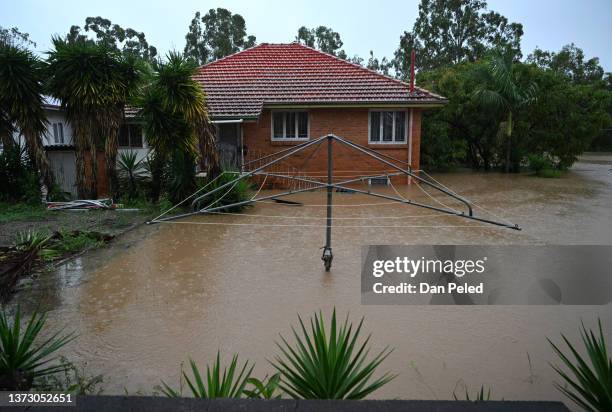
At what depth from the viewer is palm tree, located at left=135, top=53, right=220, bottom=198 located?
11.5 meters

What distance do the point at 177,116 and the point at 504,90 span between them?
1408cm

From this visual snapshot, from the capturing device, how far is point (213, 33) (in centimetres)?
5038

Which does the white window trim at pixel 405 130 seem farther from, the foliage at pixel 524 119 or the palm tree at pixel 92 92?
the palm tree at pixel 92 92

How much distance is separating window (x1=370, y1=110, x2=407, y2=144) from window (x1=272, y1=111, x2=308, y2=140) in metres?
2.40

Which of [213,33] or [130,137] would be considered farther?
[213,33]

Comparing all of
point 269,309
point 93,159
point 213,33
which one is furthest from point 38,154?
point 213,33

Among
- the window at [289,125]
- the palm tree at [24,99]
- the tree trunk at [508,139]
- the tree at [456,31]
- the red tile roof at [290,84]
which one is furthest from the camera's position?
the tree at [456,31]

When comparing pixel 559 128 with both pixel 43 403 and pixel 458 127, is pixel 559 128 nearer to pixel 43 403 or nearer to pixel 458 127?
pixel 458 127

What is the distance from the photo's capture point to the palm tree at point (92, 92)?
37.8ft

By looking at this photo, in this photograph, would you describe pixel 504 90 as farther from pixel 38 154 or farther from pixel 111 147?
pixel 38 154

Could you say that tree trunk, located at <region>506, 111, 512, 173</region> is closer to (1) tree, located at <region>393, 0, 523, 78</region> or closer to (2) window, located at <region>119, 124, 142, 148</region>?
(2) window, located at <region>119, 124, 142, 148</region>

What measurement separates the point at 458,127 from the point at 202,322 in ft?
63.8

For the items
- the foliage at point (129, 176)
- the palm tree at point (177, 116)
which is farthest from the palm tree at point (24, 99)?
the palm tree at point (177, 116)

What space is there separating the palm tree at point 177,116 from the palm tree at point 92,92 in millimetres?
767
